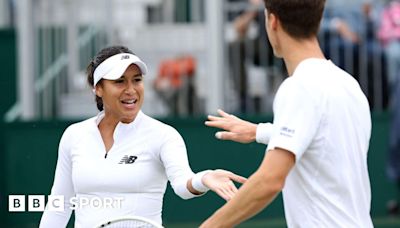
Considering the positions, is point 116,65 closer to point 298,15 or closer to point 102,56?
point 102,56

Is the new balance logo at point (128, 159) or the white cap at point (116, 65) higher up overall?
the white cap at point (116, 65)

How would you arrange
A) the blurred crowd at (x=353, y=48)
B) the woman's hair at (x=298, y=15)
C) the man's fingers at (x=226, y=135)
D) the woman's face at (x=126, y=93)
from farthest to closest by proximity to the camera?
1. the blurred crowd at (x=353, y=48)
2. the woman's face at (x=126, y=93)
3. the man's fingers at (x=226, y=135)
4. the woman's hair at (x=298, y=15)

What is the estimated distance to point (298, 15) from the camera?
3951 mm

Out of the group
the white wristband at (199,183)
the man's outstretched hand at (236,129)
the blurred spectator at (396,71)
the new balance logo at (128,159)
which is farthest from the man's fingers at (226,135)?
the blurred spectator at (396,71)

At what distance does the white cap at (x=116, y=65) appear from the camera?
466 centimetres

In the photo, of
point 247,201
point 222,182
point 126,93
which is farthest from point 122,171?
point 247,201

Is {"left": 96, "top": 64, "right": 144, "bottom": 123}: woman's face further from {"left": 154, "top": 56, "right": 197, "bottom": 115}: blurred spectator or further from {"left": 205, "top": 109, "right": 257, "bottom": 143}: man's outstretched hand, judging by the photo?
{"left": 154, "top": 56, "right": 197, "bottom": 115}: blurred spectator

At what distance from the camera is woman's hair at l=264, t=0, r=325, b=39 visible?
3.95 metres

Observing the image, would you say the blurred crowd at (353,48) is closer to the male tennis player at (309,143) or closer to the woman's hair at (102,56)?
the woman's hair at (102,56)

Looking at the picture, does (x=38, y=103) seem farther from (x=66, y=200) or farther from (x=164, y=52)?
(x=66, y=200)

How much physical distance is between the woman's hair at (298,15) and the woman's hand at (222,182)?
1.81 ft

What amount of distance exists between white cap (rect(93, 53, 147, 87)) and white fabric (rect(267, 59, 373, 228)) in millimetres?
880

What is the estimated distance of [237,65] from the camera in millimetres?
10656

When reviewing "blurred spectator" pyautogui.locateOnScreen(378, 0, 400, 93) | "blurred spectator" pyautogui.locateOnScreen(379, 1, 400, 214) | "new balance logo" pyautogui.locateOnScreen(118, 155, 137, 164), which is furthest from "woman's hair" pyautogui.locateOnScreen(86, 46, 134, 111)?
"blurred spectator" pyautogui.locateOnScreen(378, 0, 400, 93)
